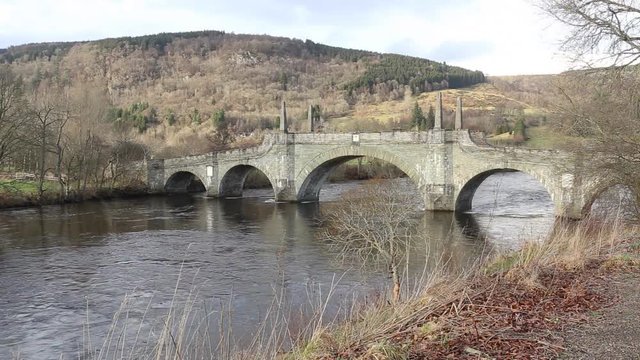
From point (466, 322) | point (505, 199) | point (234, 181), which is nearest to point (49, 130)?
point (234, 181)

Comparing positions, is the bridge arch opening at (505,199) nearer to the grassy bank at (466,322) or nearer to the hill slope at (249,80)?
the grassy bank at (466,322)

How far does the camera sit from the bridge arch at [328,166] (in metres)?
29.8

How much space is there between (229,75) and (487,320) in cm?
13601

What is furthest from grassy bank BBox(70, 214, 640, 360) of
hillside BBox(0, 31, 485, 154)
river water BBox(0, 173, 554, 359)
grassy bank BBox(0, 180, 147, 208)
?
hillside BBox(0, 31, 485, 154)

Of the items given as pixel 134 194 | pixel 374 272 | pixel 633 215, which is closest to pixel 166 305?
pixel 374 272

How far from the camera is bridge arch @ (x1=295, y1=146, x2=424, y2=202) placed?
29.8m

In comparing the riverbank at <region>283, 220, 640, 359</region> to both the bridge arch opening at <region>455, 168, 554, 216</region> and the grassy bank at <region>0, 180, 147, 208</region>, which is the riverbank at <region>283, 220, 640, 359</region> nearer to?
the bridge arch opening at <region>455, 168, 554, 216</region>

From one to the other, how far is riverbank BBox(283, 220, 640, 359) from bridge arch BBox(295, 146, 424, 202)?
2253 centimetres

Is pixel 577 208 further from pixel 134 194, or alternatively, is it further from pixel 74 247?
pixel 134 194

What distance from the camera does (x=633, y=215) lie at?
46.9ft

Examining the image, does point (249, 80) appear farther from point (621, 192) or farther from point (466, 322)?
point (466, 322)

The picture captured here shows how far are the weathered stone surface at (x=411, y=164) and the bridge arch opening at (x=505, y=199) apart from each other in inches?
5.2

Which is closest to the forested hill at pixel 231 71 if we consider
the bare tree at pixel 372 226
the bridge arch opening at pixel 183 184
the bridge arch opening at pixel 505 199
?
the bridge arch opening at pixel 183 184

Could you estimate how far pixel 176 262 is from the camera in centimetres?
1741
